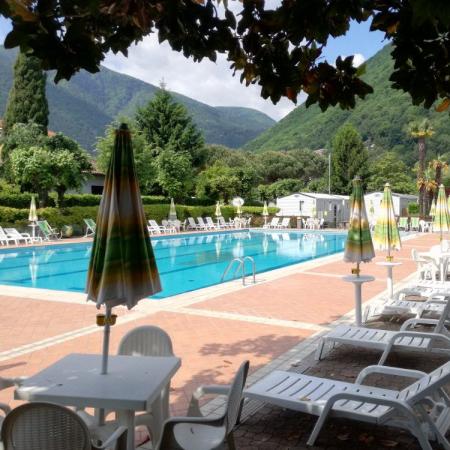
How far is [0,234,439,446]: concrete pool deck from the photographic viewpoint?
18.2ft

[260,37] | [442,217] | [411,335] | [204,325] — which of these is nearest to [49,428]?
Answer: [260,37]

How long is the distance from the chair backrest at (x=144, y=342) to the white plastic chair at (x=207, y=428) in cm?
66

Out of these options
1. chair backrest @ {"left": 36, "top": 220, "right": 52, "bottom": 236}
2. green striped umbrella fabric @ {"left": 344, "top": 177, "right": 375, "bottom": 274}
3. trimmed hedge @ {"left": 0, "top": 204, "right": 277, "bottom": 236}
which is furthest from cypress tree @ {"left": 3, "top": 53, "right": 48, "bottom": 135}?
green striped umbrella fabric @ {"left": 344, "top": 177, "right": 375, "bottom": 274}

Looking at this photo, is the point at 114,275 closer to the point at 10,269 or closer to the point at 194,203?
the point at 10,269

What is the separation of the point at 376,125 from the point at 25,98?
47119mm

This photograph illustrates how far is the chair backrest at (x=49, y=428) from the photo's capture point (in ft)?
7.96

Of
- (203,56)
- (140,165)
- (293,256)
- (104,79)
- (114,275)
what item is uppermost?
(104,79)

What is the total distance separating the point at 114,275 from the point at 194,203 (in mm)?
33520

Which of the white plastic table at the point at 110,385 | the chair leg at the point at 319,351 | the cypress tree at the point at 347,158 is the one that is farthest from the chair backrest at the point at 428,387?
the cypress tree at the point at 347,158

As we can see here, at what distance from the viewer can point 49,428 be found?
2438mm

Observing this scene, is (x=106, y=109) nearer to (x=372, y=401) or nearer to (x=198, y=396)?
(x=198, y=396)

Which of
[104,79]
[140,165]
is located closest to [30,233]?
[140,165]

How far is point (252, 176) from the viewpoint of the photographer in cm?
3994

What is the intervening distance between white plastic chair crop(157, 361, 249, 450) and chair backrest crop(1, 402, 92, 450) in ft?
1.82
